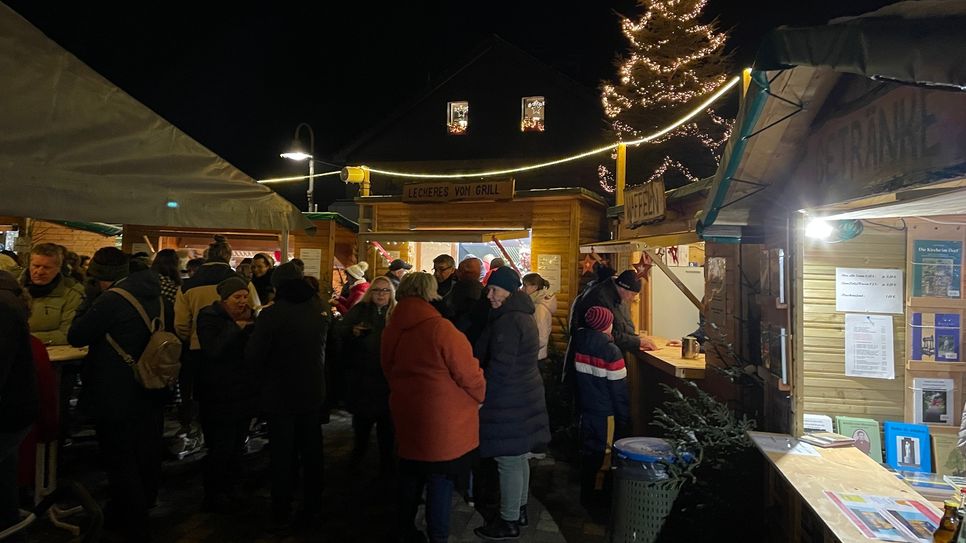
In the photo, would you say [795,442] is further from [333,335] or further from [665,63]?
[665,63]

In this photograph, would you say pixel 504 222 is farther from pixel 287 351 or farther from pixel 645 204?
pixel 287 351

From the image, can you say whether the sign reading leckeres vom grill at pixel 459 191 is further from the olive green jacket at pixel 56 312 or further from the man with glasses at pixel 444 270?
the olive green jacket at pixel 56 312

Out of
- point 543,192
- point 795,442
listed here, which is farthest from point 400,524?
point 543,192

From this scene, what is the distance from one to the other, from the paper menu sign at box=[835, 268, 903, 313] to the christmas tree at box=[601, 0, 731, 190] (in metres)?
15.5

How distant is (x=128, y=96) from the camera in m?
3.62

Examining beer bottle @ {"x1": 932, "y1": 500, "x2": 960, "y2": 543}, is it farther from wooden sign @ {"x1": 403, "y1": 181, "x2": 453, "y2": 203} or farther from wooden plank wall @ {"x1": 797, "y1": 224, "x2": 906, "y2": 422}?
wooden sign @ {"x1": 403, "y1": 181, "x2": 453, "y2": 203}

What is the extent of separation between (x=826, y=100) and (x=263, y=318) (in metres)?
3.96

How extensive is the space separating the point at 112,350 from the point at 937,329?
230 inches

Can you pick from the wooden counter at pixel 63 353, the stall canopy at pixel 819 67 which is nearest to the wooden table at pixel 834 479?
the stall canopy at pixel 819 67

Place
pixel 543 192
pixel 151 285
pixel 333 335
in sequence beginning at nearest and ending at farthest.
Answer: pixel 151 285 → pixel 333 335 → pixel 543 192

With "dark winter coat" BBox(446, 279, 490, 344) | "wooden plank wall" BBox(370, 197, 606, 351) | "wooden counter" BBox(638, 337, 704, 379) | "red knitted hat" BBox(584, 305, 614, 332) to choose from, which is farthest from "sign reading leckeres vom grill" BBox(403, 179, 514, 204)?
"red knitted hat" BBox(584, 305, 614, 332)

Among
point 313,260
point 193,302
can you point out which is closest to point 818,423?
point 193,302

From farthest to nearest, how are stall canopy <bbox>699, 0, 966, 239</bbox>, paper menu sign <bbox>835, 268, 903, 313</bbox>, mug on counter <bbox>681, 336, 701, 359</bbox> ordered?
1. mug on counter <bbox>681, 336, 701, 359</bbox>
2. paper menu sign <bbox>835, 268, 903, 313</bbox>
3. stall canopy <bbox>699, 0, 966, 239</bbox>

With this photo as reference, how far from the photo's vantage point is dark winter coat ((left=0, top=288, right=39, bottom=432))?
8.86ft
